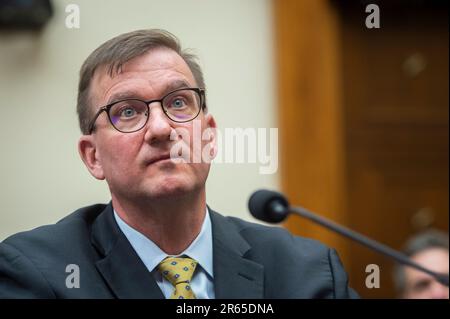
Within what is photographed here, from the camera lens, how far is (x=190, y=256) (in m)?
1.22

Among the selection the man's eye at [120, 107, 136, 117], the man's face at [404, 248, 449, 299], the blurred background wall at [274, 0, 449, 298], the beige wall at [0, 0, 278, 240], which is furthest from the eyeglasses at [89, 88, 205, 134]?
the man's face at [404, 248, 449, 299]

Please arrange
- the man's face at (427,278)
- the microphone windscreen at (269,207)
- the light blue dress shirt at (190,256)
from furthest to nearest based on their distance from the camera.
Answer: the man's face at (427,278) < the light blue dress shirt at (190,256) < the microphone windscreen at (269,207)

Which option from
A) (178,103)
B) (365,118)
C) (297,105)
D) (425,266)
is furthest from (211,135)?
(365,118)

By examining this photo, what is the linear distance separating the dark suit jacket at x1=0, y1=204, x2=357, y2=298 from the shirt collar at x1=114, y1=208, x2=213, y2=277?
1cm

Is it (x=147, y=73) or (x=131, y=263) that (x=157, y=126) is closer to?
(x=147, y=73)

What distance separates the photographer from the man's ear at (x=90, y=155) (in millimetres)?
1214

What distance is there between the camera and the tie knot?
1.19 m

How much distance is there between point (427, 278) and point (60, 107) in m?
1.05

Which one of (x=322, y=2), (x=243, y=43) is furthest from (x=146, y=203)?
(x=322, y=2)

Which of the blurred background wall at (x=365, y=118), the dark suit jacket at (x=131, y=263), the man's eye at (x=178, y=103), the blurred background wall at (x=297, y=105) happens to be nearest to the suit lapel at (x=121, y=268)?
the dark suit jacket at (x=131, y=263)

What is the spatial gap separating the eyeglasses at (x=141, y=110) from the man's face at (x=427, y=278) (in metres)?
0.89

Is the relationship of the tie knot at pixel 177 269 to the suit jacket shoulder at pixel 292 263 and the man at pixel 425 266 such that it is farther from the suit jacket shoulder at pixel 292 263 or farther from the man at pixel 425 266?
the man at pixel 425 266

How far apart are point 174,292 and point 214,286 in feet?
0.20

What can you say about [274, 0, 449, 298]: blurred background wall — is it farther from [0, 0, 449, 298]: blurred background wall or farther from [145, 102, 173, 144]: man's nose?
[145, 102, 173, 144]: man's nose
